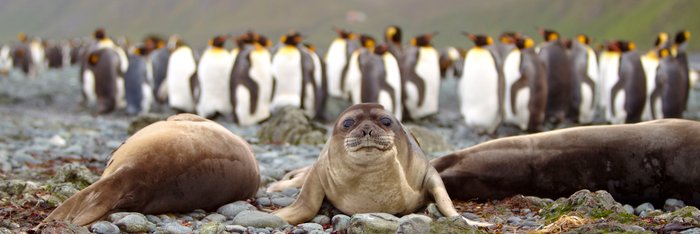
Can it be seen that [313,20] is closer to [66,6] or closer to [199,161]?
[66,6]

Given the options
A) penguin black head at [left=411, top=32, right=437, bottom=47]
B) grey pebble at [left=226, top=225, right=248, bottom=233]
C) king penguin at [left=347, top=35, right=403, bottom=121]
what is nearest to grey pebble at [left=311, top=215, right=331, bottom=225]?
grey pebble at [left=226, top=225, right=248, bottom=233]

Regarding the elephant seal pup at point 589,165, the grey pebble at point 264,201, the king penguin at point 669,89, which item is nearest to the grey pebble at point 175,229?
the grey pebble at point 264,201

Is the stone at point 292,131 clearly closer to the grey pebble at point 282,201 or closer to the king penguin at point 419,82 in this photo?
the grey pebble at point 282,201

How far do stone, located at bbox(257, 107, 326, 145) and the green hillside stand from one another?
81.6 meters

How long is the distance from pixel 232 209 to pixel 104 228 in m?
1.18

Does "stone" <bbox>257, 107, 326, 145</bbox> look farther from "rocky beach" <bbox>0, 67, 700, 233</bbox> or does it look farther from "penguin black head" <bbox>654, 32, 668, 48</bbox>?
"penguin black head" <bbox>654, 32, 668, 48</bbox>

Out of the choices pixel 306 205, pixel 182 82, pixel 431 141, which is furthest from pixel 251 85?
pixel 306 205

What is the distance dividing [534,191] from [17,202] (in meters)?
3.67

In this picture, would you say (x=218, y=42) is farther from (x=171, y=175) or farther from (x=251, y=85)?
(x=171, y=175)

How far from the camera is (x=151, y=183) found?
18.5 ft

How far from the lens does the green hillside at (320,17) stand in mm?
105250

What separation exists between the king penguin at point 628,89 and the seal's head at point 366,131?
13287mm

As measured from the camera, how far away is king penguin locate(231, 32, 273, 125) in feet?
55.9

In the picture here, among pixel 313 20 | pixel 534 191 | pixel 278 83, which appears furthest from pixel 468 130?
pixel 313 20
